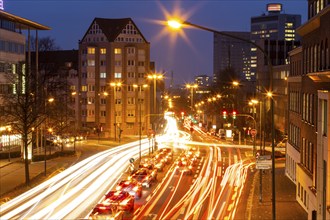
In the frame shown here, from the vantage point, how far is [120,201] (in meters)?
30.0

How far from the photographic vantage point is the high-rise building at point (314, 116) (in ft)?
79.5

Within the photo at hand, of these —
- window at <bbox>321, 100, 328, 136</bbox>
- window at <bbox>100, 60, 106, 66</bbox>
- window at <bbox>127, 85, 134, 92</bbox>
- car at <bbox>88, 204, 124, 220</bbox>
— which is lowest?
car at <bbox>88, 204, 124, 220</bbox>

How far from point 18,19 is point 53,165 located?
61.8ft

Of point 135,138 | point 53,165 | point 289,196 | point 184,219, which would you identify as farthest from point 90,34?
point 184,219

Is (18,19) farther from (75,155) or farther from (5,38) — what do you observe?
(75,155)

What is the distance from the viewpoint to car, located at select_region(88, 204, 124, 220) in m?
26.3

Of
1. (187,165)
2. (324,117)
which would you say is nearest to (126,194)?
(324,117)

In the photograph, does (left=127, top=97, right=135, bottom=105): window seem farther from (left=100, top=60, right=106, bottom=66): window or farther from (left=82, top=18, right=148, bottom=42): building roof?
(left=82, top=18, right=148, bottom=42): building roof

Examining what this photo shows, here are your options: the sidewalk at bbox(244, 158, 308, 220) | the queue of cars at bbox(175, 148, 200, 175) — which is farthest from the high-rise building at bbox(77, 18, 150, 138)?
the sidewalk at bbox(244, 158, 308, 220)

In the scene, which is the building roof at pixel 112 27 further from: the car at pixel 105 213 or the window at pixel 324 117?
the window at pixel 324 117

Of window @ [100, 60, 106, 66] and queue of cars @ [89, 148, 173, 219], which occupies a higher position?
window @ [100, 60, 106, 66]

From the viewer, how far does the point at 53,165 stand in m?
53.5

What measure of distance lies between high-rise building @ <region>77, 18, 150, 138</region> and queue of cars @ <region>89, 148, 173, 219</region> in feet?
135

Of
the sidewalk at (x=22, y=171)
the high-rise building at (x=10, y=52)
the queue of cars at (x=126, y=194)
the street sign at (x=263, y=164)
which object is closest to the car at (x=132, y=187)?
the queue of cars at (x=126, y=194)
